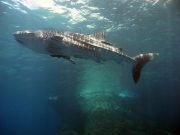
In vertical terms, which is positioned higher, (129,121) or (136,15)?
(136,15)

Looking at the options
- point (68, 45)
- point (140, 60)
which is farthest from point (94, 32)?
point (68, 45)

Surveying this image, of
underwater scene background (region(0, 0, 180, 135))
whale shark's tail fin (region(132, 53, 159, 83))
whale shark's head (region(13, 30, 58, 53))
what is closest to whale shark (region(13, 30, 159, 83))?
whale shark's head (region(13, 30, 58, 53))

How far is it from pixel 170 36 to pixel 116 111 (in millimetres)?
11943

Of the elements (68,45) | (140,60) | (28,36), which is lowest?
(140,60)

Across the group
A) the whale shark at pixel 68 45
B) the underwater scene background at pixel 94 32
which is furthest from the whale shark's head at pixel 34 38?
the underwater scene background at pixel 94 32

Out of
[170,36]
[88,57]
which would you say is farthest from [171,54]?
[88,57]

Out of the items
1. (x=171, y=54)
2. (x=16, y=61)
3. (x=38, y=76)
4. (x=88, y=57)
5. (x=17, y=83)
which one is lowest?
(x=17, y=83)

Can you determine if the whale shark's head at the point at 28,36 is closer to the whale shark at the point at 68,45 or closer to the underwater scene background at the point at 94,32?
the whale shark at the point at 68,45

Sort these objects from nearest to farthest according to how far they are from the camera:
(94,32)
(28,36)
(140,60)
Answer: (28,36) → (140,60) → (94,32)

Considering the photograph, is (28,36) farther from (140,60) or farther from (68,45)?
(140,60)

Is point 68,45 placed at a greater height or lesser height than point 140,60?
greater

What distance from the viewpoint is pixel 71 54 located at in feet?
12.7

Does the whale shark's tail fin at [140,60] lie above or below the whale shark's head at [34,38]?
below

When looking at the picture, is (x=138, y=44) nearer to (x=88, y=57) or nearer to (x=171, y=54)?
(x=171, y=54)
